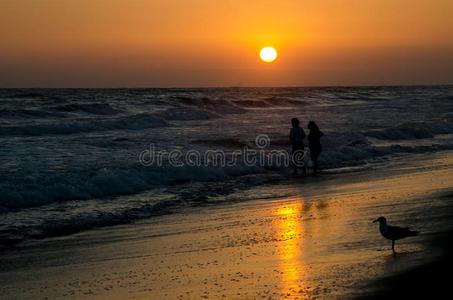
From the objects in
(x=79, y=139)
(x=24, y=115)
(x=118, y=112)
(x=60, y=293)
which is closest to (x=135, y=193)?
(x=60, y=293)

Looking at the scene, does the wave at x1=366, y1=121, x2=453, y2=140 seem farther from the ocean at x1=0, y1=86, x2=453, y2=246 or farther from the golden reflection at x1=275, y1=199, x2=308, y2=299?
the golden reflection at x1=275, y1=199, x2=308, y2=299

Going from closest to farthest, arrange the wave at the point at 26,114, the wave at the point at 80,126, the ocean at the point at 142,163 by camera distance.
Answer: the ocean at the point at 142,163 → the wave at the point at 80,126 → the wave at the point at 26,114

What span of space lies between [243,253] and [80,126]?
27160mm

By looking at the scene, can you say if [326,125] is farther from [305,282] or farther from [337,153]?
[305,282]

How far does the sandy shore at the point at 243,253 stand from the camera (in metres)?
7.29

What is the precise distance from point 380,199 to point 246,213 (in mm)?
2493

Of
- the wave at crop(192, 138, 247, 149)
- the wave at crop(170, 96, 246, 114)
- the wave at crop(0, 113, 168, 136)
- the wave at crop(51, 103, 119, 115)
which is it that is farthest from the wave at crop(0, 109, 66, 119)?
the wave at crop(192, 138, 247, 149)

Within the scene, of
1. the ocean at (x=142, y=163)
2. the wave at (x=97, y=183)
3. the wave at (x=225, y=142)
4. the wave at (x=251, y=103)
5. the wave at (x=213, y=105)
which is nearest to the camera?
the ocean at (x=142, y=163)

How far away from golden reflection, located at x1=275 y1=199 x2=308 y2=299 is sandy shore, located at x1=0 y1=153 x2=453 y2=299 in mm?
13

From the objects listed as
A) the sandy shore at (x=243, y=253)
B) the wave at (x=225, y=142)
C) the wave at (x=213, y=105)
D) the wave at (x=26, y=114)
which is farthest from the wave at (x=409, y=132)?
the wave at (x=213, y=105)

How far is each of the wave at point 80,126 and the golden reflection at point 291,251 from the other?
21.9 metres

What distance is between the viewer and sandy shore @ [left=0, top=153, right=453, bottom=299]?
7285 mm

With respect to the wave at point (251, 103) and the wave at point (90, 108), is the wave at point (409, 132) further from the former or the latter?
the wave at point (251, 103)

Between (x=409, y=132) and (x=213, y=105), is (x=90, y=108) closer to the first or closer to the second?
(x=213, y=105)
